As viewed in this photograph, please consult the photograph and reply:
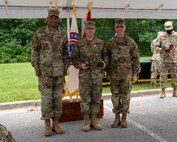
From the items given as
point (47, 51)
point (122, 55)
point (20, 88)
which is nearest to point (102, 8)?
point (122, 55)

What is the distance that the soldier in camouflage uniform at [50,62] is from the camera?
4.99m

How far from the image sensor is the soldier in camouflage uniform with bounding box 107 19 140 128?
5.31 meters

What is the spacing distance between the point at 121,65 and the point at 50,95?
1.23m

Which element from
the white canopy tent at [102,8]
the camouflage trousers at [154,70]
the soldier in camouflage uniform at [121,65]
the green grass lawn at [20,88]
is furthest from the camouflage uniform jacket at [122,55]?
the camouflage trousers at [154,70]

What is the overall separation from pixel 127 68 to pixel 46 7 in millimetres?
1834

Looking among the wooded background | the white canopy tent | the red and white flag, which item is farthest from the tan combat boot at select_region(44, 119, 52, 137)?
the wooded background

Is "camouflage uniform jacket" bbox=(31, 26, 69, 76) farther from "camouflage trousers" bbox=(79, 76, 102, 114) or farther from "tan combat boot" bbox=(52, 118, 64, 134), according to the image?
"tan combat boot" bbox=(52, 118, 64, 134)

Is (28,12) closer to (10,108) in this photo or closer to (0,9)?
(0,9)

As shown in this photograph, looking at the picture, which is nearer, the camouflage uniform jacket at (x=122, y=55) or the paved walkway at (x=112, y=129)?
the paved walkway at (x=112, y=129)

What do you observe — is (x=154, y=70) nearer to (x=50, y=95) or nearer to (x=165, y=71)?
(x=165, y=71)

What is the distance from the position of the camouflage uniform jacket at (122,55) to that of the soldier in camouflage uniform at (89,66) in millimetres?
163

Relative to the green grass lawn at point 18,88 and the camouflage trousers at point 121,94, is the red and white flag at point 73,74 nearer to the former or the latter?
Answer: the camouflage trousers at point 121,94

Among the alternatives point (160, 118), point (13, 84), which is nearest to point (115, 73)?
point (160, 118)

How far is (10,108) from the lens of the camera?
6883 millimetres
